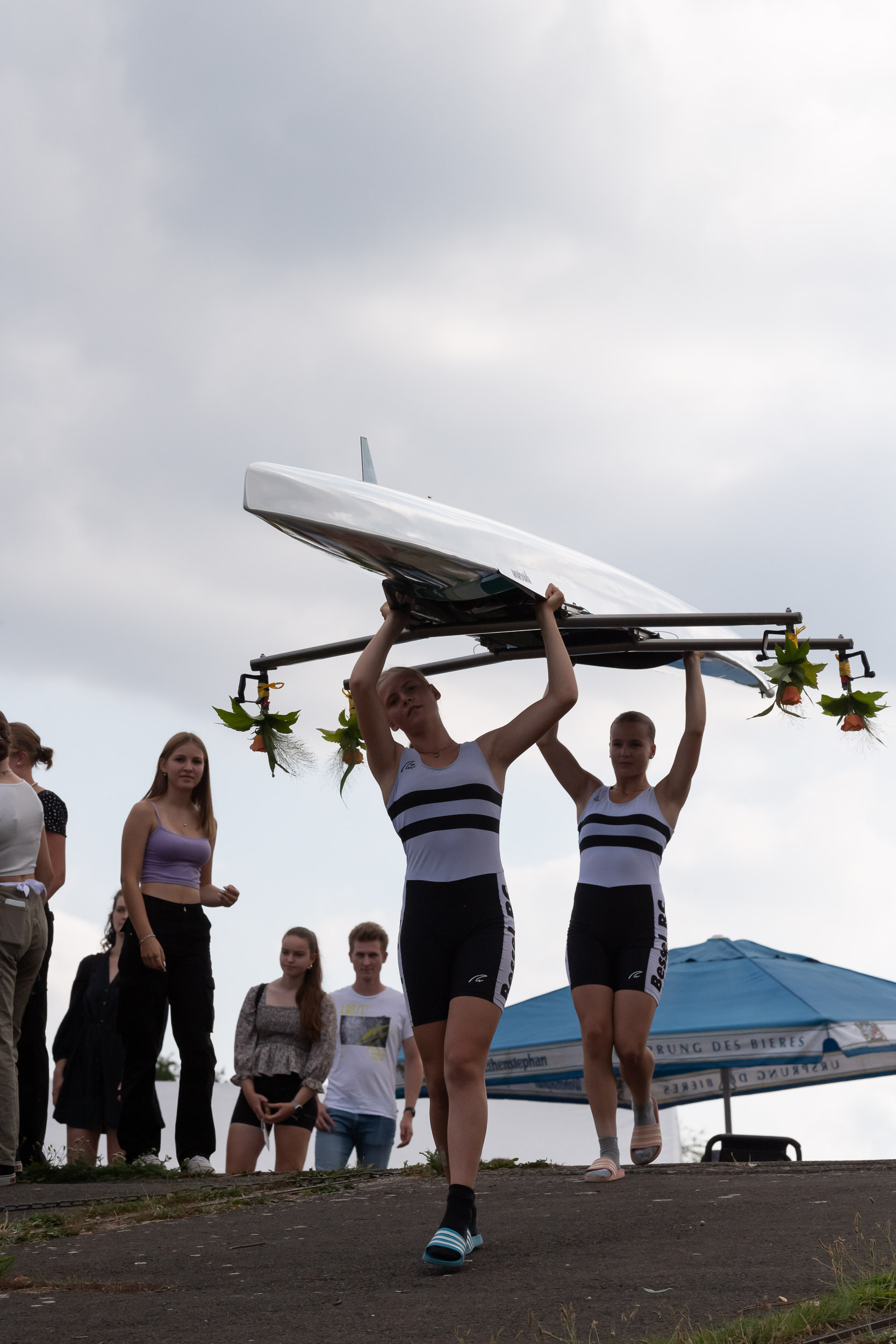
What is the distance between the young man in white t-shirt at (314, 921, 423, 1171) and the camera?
7.54m

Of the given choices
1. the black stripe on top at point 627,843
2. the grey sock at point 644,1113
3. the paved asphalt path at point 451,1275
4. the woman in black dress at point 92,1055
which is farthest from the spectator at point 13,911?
the grey sock at point 644,1113

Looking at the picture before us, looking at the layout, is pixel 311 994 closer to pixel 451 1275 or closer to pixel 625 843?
pixel 625 843

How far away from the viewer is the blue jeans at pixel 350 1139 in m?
7.54

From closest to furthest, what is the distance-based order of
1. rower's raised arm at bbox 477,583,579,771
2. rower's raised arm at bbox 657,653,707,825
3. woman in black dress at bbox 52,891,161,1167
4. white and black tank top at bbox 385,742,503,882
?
1. white and black tank top at bbox 385,742,503,882
2. rower's raised arm at bbox 477,583,579,771
3. rower's raised arm at bbox 657,653,707,825
4. woman in black dress at bbox 52,891,161,1167

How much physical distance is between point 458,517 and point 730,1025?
586cm

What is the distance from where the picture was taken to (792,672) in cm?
526

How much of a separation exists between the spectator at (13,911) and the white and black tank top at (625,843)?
2.50m

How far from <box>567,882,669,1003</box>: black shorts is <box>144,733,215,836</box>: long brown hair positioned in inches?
78.3

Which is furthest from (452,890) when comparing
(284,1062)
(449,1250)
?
(284,1062)

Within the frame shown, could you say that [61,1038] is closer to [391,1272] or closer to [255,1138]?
[255,1138]

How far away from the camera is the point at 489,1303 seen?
329 centimetres

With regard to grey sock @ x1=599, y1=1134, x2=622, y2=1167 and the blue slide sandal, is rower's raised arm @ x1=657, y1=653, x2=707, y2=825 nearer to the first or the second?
grey sock @ x1=599, y1=1134, x2=622, y2=1167

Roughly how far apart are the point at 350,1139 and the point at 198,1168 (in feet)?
4.43

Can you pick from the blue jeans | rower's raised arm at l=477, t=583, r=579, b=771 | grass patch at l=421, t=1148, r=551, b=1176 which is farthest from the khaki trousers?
rower's raised arm at l=477, t=583, r=579, b=771
